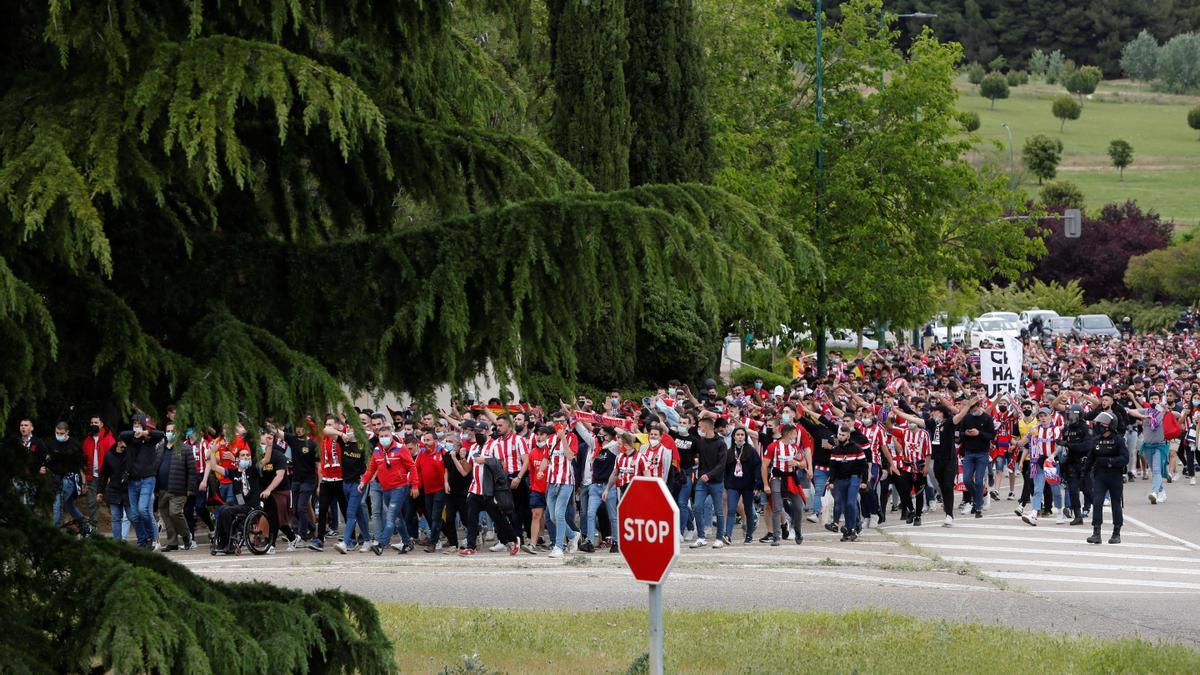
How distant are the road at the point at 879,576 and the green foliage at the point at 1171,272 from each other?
189ft

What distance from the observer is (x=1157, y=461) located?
25172 mm

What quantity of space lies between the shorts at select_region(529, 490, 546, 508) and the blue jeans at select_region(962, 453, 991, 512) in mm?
6777

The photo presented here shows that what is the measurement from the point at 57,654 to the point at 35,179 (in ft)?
6.29

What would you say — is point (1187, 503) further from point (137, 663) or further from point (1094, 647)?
point (137, 663)

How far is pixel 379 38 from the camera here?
735 cm

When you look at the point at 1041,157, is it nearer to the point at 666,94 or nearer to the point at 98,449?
the point at 666,94

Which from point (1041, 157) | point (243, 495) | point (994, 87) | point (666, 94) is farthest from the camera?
point (994, 87)

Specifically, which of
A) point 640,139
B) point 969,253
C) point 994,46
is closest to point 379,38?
point 640,139

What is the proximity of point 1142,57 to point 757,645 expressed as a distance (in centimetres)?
16795

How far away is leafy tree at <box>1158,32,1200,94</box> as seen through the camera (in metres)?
162

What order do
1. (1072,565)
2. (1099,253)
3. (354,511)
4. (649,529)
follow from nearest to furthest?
(649,529) < (1072,565) < (354,511) < (1099,253)

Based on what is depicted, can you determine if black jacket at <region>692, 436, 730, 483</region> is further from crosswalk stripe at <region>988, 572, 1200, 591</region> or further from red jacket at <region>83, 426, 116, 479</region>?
red jacket at <region>83, 426, 116, 479</region>

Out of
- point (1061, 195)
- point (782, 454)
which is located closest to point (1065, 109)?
point (1061, 195)

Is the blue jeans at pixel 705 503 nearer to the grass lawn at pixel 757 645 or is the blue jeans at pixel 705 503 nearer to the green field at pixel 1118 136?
the grass lawn at pixel 757 645
